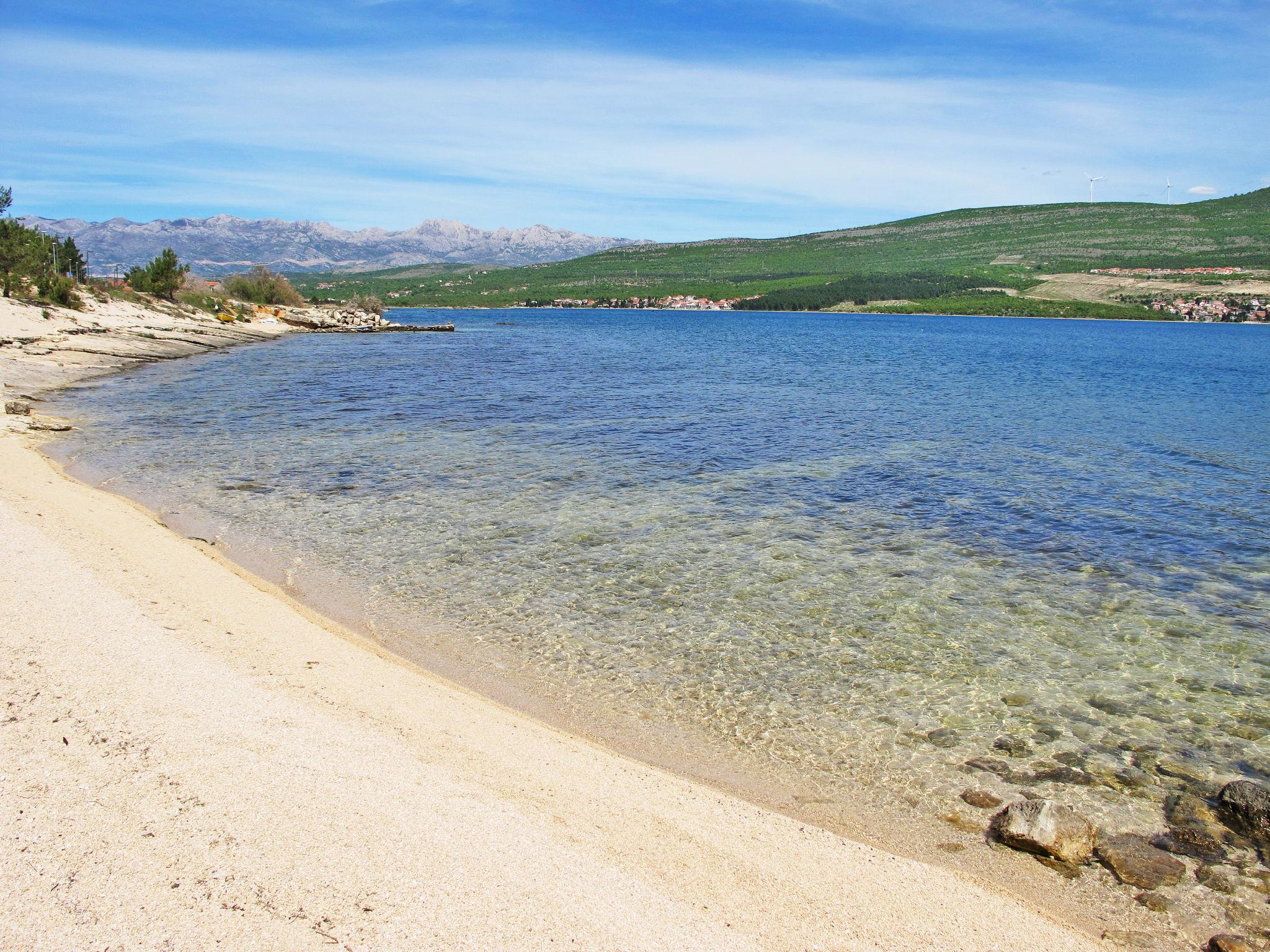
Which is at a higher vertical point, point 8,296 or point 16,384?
point 8,296

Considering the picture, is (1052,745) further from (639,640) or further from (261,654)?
(261,654)

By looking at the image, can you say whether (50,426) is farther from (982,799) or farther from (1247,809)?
(1247,809)

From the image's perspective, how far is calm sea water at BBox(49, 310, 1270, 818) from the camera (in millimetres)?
7875

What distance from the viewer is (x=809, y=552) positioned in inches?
511

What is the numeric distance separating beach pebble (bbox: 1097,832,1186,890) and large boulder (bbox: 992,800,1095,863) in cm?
14

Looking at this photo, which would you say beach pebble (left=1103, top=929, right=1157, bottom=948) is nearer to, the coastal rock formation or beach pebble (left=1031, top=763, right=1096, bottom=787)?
the coastal rock formation

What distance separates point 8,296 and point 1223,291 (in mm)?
163319

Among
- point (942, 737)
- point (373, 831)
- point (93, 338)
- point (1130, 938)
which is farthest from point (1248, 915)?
point (93, 338)

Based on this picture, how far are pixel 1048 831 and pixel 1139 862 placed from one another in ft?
2.21

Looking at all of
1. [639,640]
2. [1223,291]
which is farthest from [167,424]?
[1223,291]

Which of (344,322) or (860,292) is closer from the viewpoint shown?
(344,322)

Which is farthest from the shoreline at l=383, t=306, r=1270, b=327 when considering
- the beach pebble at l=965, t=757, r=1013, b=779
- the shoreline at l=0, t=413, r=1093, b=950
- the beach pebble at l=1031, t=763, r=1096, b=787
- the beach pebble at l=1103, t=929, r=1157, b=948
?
the shoreline at l=0, t=413, r=1093, b=950

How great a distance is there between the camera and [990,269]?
17562 centimetres

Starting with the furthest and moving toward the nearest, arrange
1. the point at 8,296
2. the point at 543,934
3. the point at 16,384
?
1. the point at 8,296
2. the point at 16,384
3. the point at 543,934
